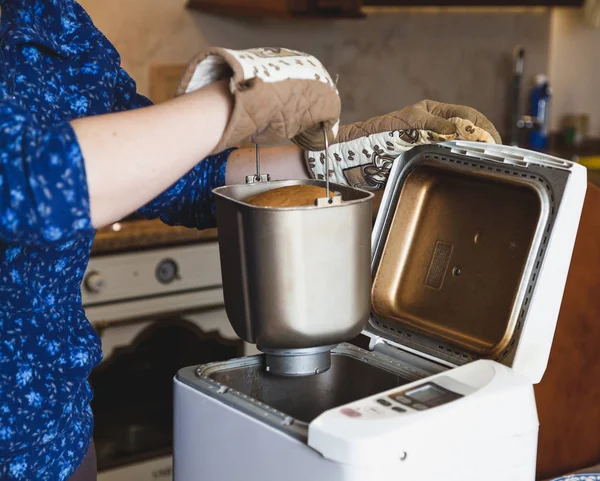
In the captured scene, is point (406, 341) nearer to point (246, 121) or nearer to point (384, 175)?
point (384, 175)

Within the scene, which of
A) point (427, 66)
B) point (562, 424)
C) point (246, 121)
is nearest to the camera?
point (246, 121)

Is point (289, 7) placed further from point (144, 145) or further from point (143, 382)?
point (144, 145)

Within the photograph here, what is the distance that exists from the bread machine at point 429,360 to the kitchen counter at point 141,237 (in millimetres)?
1124

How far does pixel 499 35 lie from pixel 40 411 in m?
2.81

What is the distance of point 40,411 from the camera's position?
1.01m

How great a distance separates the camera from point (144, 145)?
2.65 ft

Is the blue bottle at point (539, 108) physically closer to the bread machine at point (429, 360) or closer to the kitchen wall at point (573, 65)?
the kitchen wall at point (573, 65)

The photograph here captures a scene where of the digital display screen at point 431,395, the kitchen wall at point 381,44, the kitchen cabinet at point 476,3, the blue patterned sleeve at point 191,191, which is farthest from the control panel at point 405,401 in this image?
the kitchen cabinet at point 476,3

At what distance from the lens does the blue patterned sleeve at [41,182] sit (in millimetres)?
766

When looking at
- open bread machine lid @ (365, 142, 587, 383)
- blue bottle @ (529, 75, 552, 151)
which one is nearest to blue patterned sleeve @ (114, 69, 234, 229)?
open bread machine lid @ (365, 142, 587, 383)

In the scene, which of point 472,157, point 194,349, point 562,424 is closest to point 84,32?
point 472,157

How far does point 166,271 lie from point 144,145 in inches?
60.1

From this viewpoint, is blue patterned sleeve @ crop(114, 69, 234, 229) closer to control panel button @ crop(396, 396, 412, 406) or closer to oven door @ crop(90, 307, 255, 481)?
control panel button @ crop(396, 396, 412, 406)

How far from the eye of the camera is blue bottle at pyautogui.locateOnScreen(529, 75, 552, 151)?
343cm
